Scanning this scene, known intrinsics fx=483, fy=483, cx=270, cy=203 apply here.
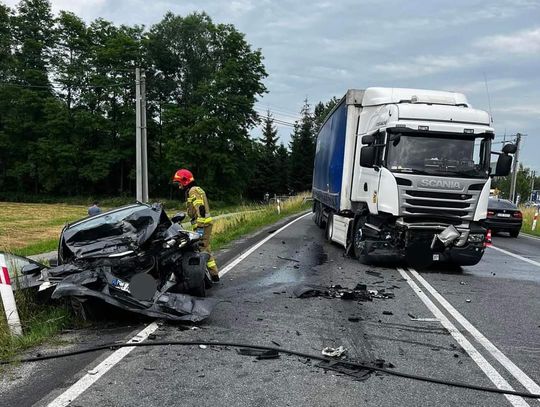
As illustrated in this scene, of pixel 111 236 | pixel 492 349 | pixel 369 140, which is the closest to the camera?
pixel 492 349

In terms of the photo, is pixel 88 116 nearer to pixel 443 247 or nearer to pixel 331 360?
pixel 443 247

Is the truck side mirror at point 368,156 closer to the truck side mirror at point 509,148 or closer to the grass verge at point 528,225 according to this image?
the truck side mirror at point 509,148

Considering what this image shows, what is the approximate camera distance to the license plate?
5188 millimetres

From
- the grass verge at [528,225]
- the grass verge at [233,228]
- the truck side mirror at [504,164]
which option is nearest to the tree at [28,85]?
the grass verge at [233,228]

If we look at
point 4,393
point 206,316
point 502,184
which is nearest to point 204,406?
point 4,393

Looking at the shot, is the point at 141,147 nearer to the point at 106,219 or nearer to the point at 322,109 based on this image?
the point at 106,219

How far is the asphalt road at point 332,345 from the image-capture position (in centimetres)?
369

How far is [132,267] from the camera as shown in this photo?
5527 mm

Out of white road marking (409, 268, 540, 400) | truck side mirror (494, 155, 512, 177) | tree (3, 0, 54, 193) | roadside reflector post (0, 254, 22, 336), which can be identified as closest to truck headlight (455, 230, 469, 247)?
truck side mirror (494, 155, 512, 177)

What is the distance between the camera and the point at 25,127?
53625 mm

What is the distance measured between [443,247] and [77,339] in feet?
22.8

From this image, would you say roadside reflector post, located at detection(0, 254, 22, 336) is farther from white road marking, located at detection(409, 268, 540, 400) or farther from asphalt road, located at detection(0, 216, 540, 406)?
white road marking, located at detection(409, 268, 540, 400)

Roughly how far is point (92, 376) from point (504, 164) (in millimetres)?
8118

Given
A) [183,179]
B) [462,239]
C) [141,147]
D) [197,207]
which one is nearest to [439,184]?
[462,239]
